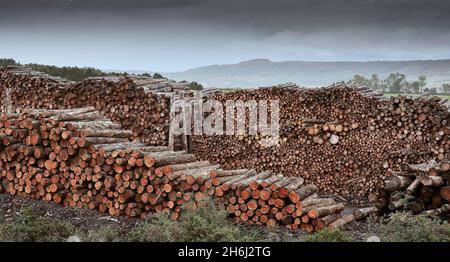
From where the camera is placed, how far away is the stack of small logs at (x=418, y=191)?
8.47 meters

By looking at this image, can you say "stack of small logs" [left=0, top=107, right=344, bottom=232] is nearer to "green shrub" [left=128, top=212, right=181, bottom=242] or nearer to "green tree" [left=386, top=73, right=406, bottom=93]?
"green shrub" [left=128, top=212, right=181, bottom=242]

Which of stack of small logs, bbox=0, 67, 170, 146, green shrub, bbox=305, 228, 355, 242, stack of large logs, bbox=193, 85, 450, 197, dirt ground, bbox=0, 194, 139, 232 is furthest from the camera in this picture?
stack of small logs, bbox=0, 67, 170, 146

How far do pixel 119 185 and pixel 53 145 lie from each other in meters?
1.49

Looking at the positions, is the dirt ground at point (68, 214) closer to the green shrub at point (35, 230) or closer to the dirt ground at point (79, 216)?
the dirt ground at point (79, 216)

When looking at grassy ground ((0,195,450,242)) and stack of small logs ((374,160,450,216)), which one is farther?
stack of small logs ((374,160,450,216))

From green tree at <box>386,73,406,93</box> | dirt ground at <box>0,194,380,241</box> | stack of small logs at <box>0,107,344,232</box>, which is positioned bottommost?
dirt ground at <box>0,194,380,241</box>

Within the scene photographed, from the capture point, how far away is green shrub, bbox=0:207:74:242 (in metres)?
6.76

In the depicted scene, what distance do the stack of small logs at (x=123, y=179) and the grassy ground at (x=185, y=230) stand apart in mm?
283

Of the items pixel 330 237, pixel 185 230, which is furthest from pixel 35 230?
pixel 330 237

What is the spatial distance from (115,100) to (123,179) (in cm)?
725

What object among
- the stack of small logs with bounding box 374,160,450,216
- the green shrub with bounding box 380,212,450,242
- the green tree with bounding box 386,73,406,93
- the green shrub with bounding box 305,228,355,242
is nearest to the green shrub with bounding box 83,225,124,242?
the green shrub with bounding box 305,228,355,242

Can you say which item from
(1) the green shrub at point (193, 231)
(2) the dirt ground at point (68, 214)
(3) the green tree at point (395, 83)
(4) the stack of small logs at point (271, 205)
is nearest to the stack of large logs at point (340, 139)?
(4) the stack of small logs at point (271, 205)

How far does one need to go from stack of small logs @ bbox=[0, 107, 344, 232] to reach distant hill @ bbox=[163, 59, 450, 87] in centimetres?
6894
